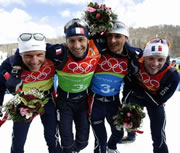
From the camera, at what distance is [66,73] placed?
241cm

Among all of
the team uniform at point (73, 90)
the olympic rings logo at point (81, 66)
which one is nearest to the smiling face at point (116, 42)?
the team uniform at point (73, 90)

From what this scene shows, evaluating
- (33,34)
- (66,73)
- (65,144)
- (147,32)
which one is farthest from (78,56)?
(147,32)

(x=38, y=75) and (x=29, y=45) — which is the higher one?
(x=29, y=45)

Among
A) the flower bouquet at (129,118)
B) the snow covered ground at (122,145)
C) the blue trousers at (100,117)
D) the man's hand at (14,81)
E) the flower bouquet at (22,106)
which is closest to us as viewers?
the flower bouquet at (22,106)

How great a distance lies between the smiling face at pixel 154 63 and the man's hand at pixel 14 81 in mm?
1973

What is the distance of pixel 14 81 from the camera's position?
2.08 metres

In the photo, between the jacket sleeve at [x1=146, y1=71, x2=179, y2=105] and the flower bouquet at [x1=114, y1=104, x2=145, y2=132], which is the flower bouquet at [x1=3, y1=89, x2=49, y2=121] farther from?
the jacket sleeve at [x1=146, y1=71, x2=179, y2=105]

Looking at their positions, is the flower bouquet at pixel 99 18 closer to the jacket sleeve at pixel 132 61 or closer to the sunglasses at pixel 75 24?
the sunglasses at pixel 75 24

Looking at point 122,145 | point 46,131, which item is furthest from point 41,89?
point 122,145

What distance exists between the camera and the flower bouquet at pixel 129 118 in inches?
95.3

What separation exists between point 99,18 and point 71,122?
1.80 meters

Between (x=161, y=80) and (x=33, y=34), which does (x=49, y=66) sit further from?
(x=161, y=80)

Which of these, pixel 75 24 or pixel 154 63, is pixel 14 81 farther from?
pixel 154 63

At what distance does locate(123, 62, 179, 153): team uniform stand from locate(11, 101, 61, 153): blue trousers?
4.83ft
